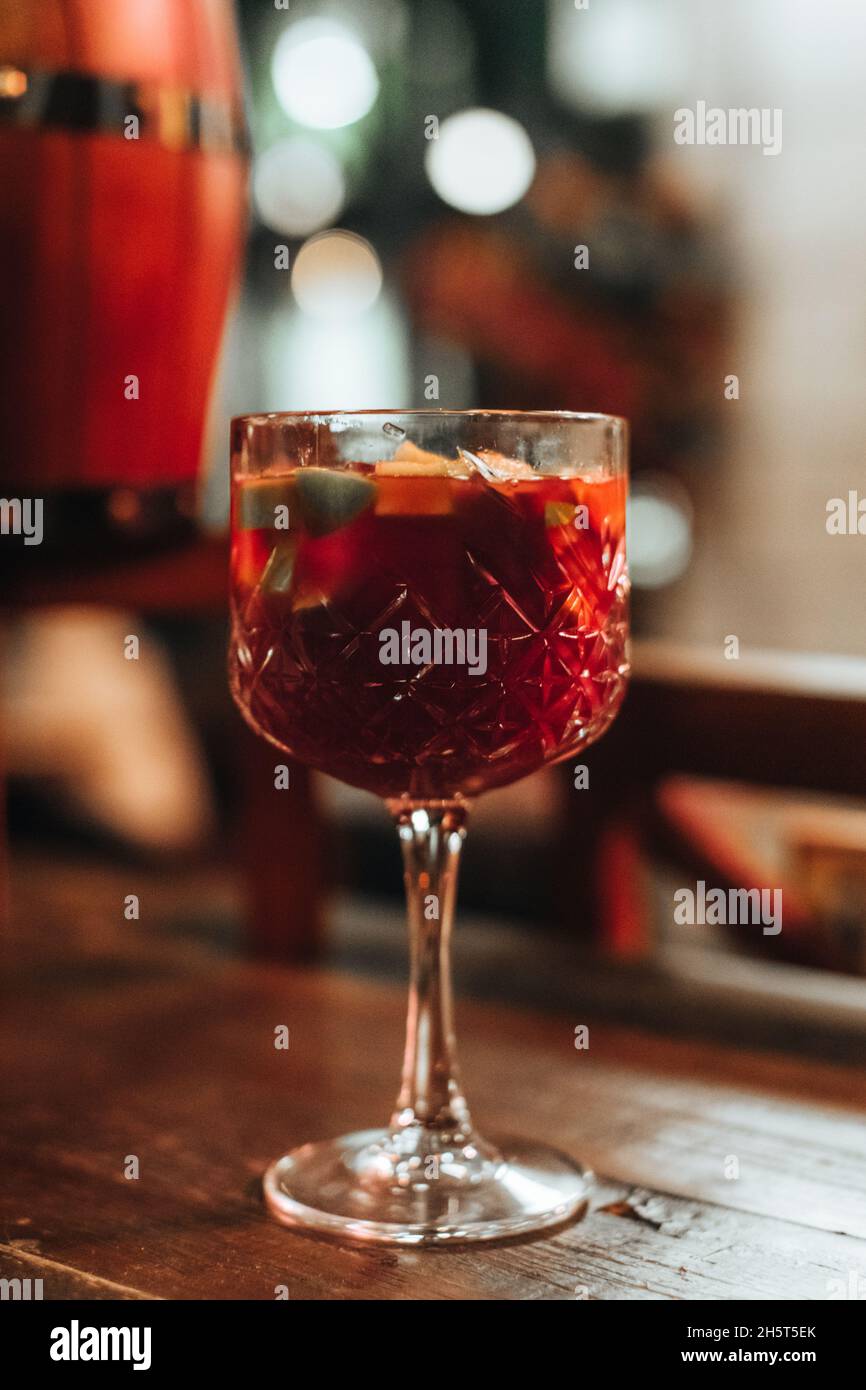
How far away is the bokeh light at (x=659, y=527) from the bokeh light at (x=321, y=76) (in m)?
1.86

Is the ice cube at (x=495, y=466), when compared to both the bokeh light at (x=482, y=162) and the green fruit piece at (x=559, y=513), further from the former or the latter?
the bokeh light at (x=482, y=162)

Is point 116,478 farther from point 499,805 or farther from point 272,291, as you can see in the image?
point 272,291

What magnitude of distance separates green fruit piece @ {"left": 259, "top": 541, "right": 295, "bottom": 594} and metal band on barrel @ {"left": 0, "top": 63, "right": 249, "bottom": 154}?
1.24 feet

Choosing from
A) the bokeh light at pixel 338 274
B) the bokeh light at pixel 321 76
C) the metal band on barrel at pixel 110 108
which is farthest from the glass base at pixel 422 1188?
the bokeh light at pixel 338 274

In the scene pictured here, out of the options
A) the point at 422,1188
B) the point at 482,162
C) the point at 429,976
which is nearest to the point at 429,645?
the point at 429,976

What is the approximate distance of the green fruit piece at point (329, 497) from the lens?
0.90m

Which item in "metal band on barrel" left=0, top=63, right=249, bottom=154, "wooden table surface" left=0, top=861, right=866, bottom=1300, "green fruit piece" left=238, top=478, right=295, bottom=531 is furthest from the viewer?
"metal band on barrel" left=0, top=63, right=249, bottom=154

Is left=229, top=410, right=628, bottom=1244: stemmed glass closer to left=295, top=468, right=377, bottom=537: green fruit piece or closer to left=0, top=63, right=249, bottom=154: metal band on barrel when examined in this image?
left=295, top=468, right=377, bottom=537: green fruit piece

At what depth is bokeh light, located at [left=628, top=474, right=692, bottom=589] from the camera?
5.54 m

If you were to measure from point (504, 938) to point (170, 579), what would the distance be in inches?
20.5

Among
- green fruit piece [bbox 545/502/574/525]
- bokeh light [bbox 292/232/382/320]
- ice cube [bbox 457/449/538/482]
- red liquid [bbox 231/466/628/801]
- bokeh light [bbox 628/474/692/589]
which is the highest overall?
bokeh light [bbox 292/232/382/320]

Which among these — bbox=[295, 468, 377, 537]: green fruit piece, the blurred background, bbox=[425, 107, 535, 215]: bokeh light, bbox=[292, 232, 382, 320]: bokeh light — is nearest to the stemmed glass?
bbox=[295, 468, 377, 537]: green fruit piece
